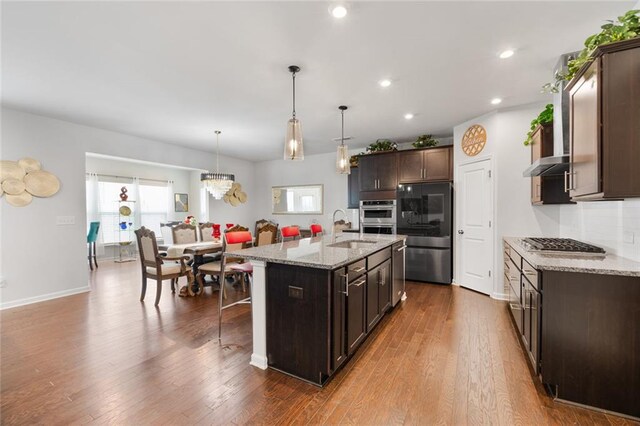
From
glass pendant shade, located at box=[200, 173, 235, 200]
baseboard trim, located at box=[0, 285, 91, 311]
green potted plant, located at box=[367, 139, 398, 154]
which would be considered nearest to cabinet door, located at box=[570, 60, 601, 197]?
green potted plant, located at box=[367, 139, 398, 154]

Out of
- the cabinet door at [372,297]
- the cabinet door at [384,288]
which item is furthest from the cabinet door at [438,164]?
the cabinet door at [372,297]

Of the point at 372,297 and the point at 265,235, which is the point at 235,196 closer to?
the point at 265,235

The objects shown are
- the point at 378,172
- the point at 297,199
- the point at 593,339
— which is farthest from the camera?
the point at 297,199

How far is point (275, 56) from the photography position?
2.58 m

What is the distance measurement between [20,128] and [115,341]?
353cm

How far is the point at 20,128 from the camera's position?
393 centimetres

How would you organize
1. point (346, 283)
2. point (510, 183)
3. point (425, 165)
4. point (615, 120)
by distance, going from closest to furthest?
point (615, 120) → point (346, 283) → point (510, 183) → point (425, 165)

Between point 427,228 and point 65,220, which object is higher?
point 65,220

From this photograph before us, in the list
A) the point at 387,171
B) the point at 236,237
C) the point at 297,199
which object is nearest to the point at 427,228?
the point at 387,171

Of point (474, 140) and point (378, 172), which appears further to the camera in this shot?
point (378, 172)

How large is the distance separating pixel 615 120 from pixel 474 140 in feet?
9.70

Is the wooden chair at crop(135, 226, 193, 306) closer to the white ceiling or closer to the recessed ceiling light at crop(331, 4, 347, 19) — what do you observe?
the white ceiling

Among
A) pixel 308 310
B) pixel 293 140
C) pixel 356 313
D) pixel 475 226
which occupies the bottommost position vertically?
pixel 356 313

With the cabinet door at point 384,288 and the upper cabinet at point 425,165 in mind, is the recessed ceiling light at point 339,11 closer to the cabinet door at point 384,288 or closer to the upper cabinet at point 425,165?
the cabinet door at point 384,288
